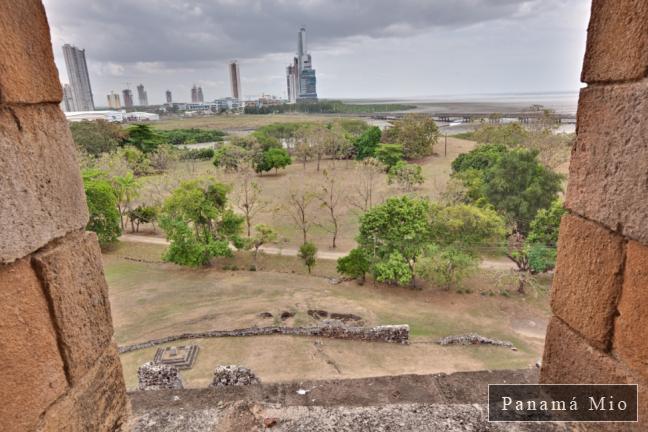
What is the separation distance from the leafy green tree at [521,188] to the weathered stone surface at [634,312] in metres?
19.1

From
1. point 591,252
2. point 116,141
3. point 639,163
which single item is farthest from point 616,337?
point 116,141

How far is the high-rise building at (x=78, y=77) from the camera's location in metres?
63.1

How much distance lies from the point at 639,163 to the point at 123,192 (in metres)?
26.1

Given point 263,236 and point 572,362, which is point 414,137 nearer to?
point 263,236

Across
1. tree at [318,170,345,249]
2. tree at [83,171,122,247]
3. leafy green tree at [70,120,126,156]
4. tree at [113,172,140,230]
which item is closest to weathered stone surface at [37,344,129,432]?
tree at [318,170,345,249]

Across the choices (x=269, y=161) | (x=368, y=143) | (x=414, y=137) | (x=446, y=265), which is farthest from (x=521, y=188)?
(x=414, y=137)

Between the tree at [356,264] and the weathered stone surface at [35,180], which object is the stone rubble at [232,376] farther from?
the tree at [356,264]

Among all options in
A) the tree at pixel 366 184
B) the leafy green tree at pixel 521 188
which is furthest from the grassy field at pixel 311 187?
the leafy green tree at pixel 521 188

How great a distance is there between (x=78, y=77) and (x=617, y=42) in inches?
3721

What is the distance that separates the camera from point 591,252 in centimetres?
167

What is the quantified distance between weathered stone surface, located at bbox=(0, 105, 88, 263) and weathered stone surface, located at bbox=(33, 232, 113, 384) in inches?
2.9

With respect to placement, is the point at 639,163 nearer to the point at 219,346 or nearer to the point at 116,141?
the point at 219,346

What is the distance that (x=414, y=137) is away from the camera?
4428 centimetres

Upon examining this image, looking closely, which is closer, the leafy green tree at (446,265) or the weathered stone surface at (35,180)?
the weathered stone surface at (35,180)
